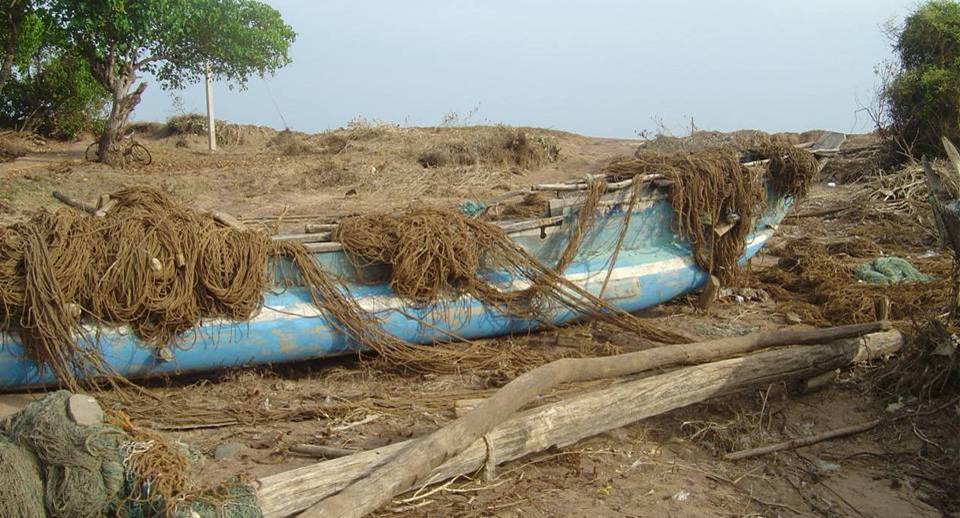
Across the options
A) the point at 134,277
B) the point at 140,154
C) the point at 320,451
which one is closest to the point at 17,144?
the point at 140,154

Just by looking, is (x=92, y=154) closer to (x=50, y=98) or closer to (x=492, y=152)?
(x=50, y=98)

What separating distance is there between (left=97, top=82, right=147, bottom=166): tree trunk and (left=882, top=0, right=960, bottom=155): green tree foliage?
13566mm

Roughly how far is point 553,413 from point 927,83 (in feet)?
40.3

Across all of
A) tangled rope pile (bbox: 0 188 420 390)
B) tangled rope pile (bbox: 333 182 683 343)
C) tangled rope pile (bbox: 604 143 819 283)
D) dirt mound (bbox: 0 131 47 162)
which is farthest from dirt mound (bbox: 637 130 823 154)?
dirt mound (bbox: 0 131 47 162)

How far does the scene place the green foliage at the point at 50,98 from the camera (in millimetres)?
18516

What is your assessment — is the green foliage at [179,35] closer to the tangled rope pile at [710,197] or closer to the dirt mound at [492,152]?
the dirt mound at [492,152]

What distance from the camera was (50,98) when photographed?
1884cm

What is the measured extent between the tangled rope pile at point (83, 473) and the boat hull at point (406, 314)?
6.11ft

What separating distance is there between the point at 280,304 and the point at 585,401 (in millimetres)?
2486

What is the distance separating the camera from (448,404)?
530cm

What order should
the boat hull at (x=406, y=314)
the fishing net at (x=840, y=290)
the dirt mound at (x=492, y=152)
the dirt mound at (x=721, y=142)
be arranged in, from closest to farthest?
the boat hull at (x=406, y=314)
the fishing net at (x=840, y=290)
the dirt mound at (x=721, y=142)
the dirt mound at (x=492, y=152)

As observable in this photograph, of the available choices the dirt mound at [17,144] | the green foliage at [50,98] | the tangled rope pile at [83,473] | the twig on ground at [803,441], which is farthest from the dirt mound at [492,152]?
the tangled rope pile at [83,473]

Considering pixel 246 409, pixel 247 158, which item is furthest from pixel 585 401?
pixel 247 158

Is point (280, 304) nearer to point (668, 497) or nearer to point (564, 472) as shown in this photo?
point (564, 472)
